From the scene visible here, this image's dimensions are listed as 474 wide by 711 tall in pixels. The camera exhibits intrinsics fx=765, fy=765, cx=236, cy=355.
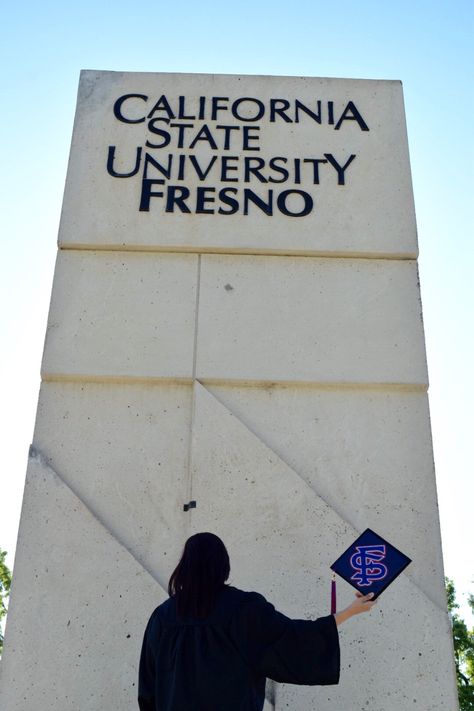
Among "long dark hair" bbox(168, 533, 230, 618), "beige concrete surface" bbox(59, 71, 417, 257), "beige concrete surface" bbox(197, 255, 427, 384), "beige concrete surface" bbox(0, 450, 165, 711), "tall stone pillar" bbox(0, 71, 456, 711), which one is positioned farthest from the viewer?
"beige concrete surface" bbox(59, 71, 417, 257)

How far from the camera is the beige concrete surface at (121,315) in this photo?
5078mm

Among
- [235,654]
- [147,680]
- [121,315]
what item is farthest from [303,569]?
[121,315]

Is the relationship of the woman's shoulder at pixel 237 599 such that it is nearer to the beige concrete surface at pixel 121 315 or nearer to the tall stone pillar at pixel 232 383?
the tall stone pillar at pixel 232 383

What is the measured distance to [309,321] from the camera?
5230 mm

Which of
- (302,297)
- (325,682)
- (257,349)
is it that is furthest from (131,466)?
(325,682)

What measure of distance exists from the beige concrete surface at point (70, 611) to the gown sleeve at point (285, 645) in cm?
148

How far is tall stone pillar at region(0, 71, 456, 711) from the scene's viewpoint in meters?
4.32

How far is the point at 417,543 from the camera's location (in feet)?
15.0

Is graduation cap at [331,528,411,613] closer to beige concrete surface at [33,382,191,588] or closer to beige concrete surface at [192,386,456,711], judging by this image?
beige concrete surface at [192,386,456,711]

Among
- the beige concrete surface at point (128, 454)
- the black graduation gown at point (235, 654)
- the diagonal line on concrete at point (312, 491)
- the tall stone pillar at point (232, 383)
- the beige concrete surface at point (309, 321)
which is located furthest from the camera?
the beige concrete surface at point (309, 321)

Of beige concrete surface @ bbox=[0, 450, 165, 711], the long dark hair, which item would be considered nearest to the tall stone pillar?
beige concrete surface @ bbox=[0, 450, 165, 711]

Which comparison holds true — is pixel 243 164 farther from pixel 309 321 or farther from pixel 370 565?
pixel 370 565

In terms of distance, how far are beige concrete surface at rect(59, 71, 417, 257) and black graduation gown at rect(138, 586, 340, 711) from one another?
9.93ft

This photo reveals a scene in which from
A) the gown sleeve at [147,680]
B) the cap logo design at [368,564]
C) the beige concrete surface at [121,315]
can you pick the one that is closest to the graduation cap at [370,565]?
the cap logo design at [368,564]
